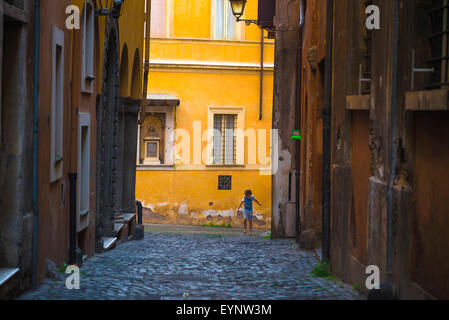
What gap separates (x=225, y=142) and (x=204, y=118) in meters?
1.02

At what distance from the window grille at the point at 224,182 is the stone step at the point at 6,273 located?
18.4 m

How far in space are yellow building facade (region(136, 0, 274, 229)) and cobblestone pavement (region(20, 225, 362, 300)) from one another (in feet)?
33.2

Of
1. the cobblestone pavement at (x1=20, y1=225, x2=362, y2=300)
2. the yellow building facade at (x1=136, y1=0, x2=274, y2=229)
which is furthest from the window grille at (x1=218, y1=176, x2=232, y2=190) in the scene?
the cobblestone pavement at (x1=20, y1=225, x2=362, y2=300)

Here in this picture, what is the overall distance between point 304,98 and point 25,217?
904 centimetres

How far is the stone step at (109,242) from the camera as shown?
44.8ft

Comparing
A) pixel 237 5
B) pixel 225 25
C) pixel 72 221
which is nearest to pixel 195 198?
pixel 225 25

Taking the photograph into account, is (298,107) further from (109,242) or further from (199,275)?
(199,275)

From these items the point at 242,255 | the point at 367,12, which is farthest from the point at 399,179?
the point at 242,255

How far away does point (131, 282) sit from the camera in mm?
9484

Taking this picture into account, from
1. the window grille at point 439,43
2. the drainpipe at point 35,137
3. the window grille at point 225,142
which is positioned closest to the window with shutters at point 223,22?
the window grille at point 225,142

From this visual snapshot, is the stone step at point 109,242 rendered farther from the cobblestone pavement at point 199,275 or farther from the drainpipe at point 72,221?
the drainpipe at point 72,221

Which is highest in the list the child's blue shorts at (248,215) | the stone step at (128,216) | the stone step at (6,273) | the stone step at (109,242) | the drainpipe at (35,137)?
the drainpipe at (35,137)

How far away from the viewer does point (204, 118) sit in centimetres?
2608

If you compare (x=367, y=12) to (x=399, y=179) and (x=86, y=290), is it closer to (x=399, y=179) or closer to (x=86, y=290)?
(x=399, y=179)
